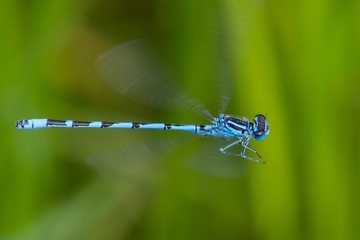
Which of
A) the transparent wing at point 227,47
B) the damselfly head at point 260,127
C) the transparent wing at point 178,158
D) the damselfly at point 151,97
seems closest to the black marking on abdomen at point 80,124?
the damselfly at point 151,97

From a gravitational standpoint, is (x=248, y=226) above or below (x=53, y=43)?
below

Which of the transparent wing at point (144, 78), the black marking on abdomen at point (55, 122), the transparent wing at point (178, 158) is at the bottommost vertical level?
the transparent wing at point (178, 158)

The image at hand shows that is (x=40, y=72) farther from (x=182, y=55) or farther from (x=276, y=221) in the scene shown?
(x=276, y=221)

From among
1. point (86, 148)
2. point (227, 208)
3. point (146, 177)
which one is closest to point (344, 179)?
point (227, 208)

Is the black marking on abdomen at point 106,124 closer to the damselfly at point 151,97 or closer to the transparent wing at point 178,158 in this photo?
the damselfly at point 151,97

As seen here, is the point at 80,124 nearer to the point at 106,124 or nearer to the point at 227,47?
the point at 106,124

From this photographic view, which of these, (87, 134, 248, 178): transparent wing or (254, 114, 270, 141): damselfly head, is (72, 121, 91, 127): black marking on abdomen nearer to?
(87, 134, 248, 178): transparent wing
